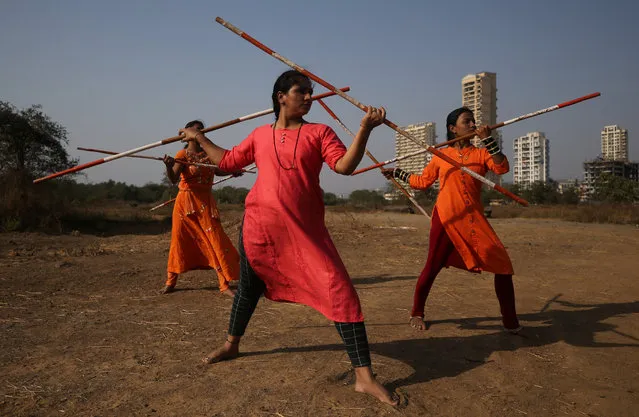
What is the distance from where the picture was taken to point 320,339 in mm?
3867

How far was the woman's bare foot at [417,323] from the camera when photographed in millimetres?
4203

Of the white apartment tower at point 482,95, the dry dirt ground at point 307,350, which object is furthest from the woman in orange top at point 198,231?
the white apartment tower at point 482,95

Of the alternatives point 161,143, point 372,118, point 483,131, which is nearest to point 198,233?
point 161,143

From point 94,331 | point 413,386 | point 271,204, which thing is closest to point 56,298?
point 94,331

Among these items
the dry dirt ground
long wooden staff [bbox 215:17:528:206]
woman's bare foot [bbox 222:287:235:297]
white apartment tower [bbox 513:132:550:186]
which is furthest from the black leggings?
white apartment tower [bbox 513:132:550:186]

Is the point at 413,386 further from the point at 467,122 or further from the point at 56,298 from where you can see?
the point at 56,298

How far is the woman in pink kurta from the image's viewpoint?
8.97 feet

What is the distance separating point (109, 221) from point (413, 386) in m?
18.0

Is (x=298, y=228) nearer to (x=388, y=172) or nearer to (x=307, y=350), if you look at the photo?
(x=307, y=350)

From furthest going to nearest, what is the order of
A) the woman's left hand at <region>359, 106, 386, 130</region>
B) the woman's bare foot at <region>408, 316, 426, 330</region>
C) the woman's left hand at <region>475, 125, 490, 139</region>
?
the woman's bare foot at <region>408, 316, 426, 330</region> < the woman's left hand at <region>475, 125, 490, 139</region> < the woman's left hand at <region>359, 106, 386, 130</region>

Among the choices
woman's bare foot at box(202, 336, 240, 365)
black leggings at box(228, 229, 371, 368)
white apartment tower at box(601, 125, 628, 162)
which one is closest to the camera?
black leggings at box(228, 229, 371, 368)

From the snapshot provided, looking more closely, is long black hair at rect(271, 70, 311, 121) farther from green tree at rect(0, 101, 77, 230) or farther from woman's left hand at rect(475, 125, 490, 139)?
green tree at rect(0, 101, 77, 230)

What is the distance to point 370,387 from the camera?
2.72m

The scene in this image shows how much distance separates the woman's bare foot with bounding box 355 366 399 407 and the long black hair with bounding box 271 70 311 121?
1655mm
